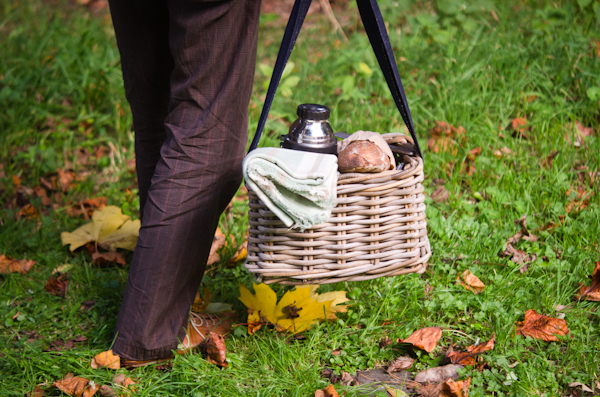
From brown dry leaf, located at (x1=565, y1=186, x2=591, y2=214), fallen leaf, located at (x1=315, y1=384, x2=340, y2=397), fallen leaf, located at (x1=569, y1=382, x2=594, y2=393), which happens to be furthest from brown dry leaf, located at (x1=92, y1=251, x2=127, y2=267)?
brown dry leaf, located at (x1=565, y1=186, x2=591, y2=214)

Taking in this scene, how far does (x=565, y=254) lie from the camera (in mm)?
2010

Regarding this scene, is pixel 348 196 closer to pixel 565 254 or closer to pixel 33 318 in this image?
pixel 565 254

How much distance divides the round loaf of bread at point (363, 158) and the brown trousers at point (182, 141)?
0.37 m

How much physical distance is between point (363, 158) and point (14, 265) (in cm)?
169

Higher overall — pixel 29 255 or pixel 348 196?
pixel 348 196

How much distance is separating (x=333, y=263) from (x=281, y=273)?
0.15m

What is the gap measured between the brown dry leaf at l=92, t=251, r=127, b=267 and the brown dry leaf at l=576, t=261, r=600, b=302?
1.87 m

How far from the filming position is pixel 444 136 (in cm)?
266

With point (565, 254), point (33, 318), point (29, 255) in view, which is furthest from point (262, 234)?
point (29, 255)

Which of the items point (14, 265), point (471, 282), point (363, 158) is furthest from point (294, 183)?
point (14, 265)

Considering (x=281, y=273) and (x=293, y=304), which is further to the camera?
(x=293, y=304)

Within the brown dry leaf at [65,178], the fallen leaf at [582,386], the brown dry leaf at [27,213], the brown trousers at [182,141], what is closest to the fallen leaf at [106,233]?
the brown dry leaf at [27,213]

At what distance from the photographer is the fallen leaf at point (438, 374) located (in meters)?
1.59

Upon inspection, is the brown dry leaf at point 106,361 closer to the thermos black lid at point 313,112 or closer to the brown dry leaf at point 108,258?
the brown dry leaf at point 108,258
